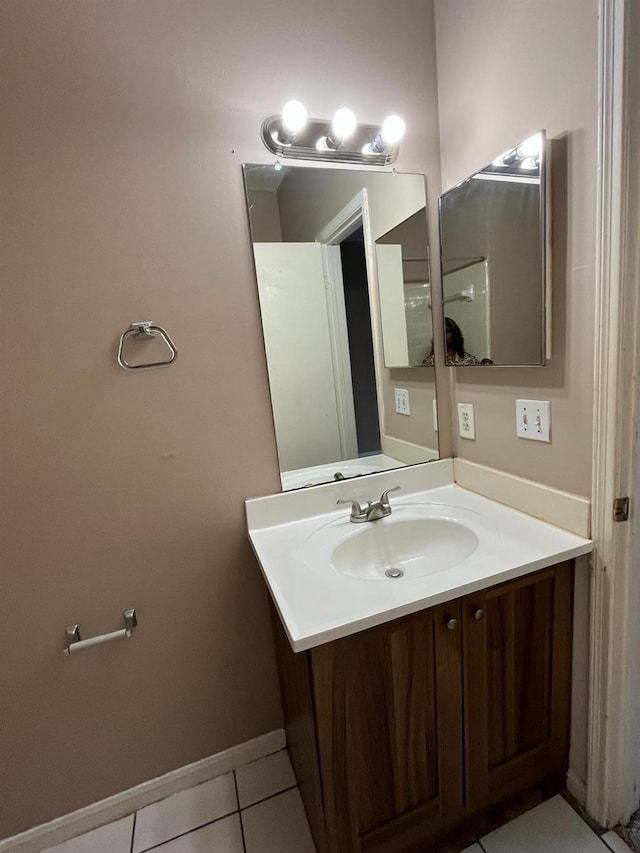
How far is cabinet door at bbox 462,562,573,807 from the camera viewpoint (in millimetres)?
984

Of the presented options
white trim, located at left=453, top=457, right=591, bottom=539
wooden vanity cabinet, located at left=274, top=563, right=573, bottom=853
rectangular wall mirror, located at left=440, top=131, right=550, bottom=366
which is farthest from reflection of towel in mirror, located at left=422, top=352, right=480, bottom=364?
wooden vanity cabinet, located at left=274, top=563, right=573, bottom=853

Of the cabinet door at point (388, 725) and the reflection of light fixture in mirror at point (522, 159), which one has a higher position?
the reflection of light fixture in mirror at point (522, 159)

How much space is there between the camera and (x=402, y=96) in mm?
1264

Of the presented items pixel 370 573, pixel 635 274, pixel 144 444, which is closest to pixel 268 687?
pixel 370 573

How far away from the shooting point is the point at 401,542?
1.26 m

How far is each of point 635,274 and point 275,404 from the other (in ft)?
3.05

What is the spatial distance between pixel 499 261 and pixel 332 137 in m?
0.60

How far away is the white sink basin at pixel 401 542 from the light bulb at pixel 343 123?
113 centimetres

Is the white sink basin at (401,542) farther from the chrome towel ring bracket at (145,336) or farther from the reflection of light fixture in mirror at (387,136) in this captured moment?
the reflection of light fixture in mirror at (387,136)

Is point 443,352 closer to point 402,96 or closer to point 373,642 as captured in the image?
point 402,96

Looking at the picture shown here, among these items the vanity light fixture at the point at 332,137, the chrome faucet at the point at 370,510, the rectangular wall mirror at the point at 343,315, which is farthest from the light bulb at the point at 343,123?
the chrome faucet at the point at 370,510

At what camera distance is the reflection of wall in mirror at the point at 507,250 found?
1.01 meters

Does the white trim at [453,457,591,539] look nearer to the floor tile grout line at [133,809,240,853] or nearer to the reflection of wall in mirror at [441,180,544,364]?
the reflection of wall in mirror at [441,180,544,364]

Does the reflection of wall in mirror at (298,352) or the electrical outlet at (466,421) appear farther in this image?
the electrical outlet at (466,421)
